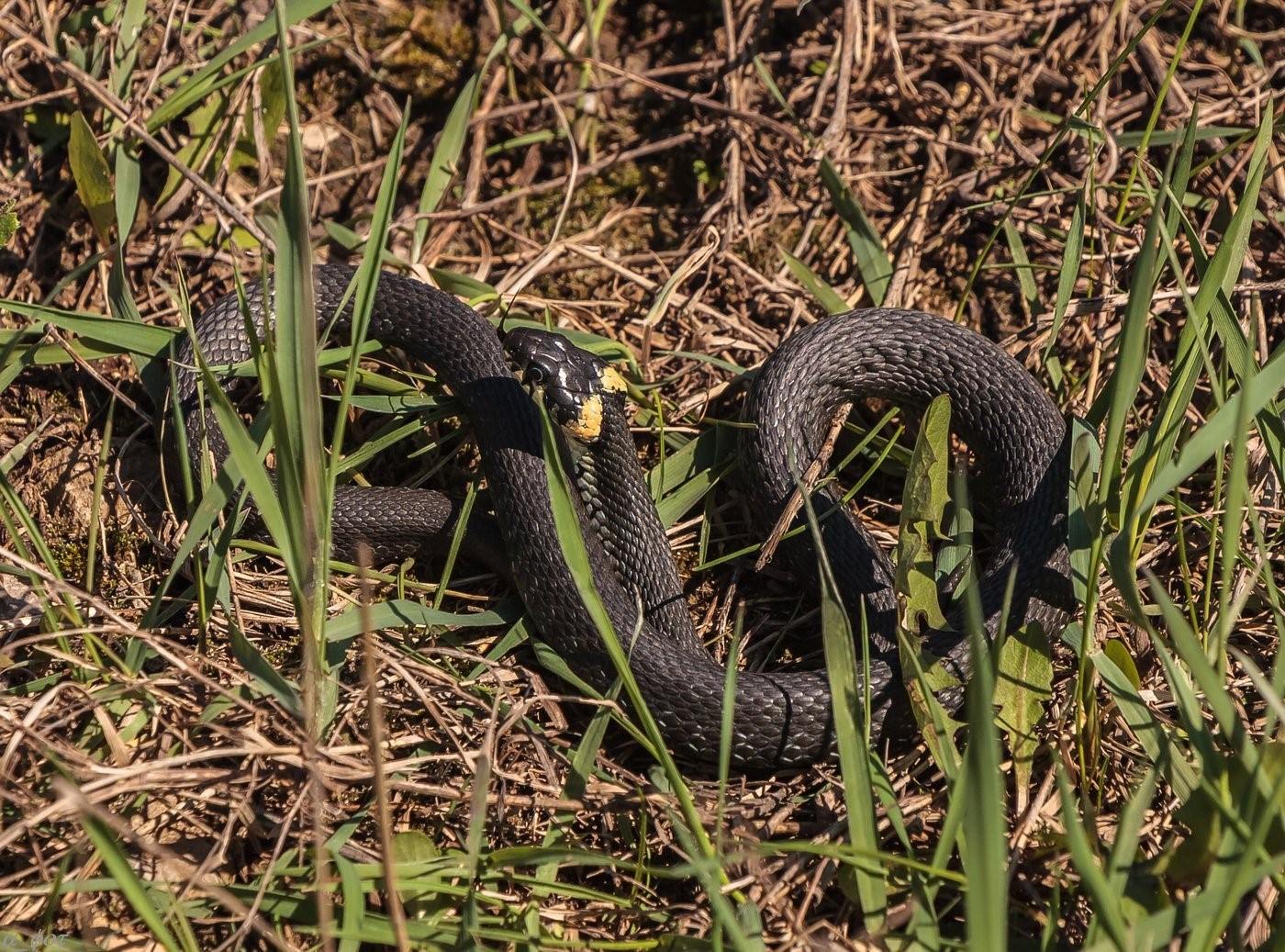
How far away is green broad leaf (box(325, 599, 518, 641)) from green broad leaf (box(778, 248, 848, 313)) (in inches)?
73.5

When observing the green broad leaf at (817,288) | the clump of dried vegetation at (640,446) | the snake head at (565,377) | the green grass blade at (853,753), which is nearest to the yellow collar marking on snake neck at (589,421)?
→ the snake head at (565,377)

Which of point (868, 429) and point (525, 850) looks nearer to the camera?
point (525, 850)

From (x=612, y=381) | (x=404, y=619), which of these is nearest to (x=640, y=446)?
(x=612, y=381)

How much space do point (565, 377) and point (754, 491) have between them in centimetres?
83

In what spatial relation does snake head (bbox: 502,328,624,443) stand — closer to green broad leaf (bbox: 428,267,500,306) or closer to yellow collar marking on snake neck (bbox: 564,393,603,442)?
yellow collar marking on snake neck (bbox: 564,393,603,442)

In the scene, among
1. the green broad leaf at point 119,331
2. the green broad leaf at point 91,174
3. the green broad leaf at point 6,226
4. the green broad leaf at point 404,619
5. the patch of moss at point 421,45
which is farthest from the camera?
the patch of moss at point 421,45

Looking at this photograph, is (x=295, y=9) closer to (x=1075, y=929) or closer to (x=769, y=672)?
(x=769, y=672)

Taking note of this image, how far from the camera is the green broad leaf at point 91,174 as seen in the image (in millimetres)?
4191

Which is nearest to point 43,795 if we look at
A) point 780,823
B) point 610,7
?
point 780,823

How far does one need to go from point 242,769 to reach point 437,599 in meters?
0.92

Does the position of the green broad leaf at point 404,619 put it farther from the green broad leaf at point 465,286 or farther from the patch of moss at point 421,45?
the patch of moss at point 421,45

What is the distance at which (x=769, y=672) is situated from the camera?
3752 millimetres

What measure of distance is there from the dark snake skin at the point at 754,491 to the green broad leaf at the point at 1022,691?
10.4 inches

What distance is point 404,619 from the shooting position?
355 centimetres
